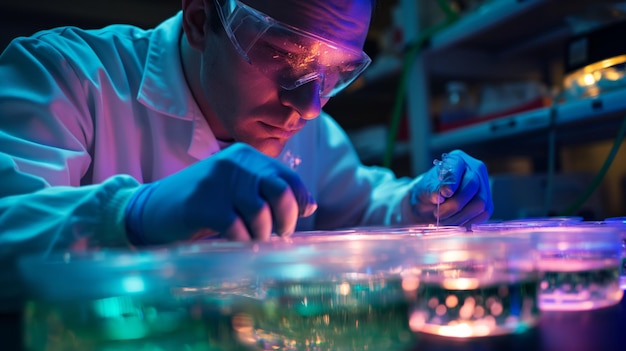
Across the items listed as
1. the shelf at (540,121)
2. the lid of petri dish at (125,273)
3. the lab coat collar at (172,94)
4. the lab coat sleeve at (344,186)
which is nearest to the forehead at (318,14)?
the lab coat collar at (172,94)

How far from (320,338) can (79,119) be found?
737 millimetres

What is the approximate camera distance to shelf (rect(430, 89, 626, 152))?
153cm

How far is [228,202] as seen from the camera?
0.55 meters

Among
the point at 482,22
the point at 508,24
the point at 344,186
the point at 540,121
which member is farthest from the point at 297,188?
the point at 508,24

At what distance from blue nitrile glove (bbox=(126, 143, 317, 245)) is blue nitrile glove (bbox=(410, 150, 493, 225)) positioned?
55cm

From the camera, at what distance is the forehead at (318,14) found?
0.89 meters

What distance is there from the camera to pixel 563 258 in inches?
23.2

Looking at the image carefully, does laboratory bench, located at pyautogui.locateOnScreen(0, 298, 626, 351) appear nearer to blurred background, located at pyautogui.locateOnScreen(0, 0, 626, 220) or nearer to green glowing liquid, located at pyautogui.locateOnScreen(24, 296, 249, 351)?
green glowing liquid, located at pyautogui.locateOnScreen(24, 296, 249, 351)

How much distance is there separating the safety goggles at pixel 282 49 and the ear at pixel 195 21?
13 cm

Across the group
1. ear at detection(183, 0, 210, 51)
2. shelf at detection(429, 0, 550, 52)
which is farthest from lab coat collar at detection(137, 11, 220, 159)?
shelf at detection(429, 0, 550, 52)

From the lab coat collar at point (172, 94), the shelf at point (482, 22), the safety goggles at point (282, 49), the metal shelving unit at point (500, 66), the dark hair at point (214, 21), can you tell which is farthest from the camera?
the shelf at point (482, 22)

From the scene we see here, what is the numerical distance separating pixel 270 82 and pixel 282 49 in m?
0.09

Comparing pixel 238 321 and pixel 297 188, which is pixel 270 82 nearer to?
A: pixel 297 188

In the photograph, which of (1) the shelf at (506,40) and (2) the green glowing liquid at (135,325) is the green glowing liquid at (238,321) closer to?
(2) the green glowing liquid at (135,325)
